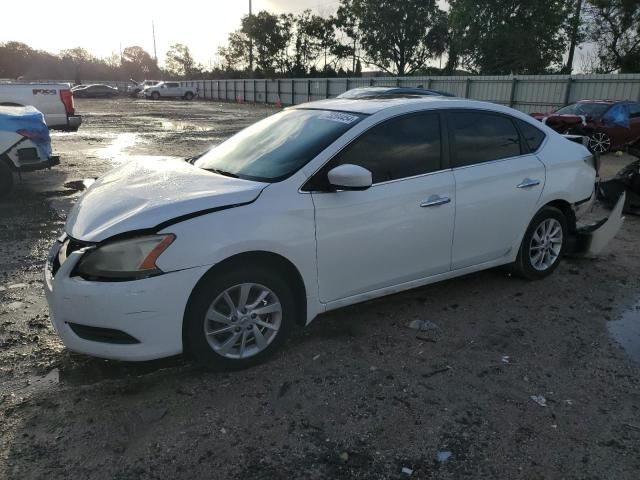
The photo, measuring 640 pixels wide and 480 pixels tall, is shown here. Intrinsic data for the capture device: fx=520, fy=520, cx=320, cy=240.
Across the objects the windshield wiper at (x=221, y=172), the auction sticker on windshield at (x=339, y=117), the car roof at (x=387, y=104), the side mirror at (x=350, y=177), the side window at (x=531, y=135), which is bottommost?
the windshield wiper at (x=221, y=172)

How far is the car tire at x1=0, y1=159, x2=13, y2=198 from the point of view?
7.80 metres

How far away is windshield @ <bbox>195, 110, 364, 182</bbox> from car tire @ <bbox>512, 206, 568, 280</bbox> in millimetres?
2043

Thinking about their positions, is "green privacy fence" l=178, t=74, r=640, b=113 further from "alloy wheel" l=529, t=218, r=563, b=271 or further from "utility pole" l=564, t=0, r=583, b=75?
"alloy wheel" l=529, t=218, r=563, b=271

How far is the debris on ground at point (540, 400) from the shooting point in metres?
3.06

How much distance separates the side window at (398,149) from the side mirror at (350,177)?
0.55 ft

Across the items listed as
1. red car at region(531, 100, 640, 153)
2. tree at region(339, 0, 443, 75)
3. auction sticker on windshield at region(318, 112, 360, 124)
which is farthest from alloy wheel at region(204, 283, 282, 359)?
tree at region(339, 0, 443, 75)

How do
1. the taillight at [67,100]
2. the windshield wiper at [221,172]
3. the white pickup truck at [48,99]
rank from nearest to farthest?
the windshield wiper at [221,172]
the white pickup truck at [48,99]
the taillight at [67,100]

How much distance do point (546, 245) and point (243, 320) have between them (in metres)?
3.09

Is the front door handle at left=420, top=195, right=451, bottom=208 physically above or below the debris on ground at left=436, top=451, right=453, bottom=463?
above

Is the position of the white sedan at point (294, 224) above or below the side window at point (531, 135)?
below

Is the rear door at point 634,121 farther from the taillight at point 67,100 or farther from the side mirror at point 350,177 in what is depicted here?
the taillight at point 67,100

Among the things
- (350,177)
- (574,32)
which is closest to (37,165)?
(350,177)

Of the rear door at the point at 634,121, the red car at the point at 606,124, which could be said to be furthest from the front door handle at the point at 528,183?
the rear door at the point at 634,121

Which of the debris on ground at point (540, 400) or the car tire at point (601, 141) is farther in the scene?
the car tire at point (601, 141)
